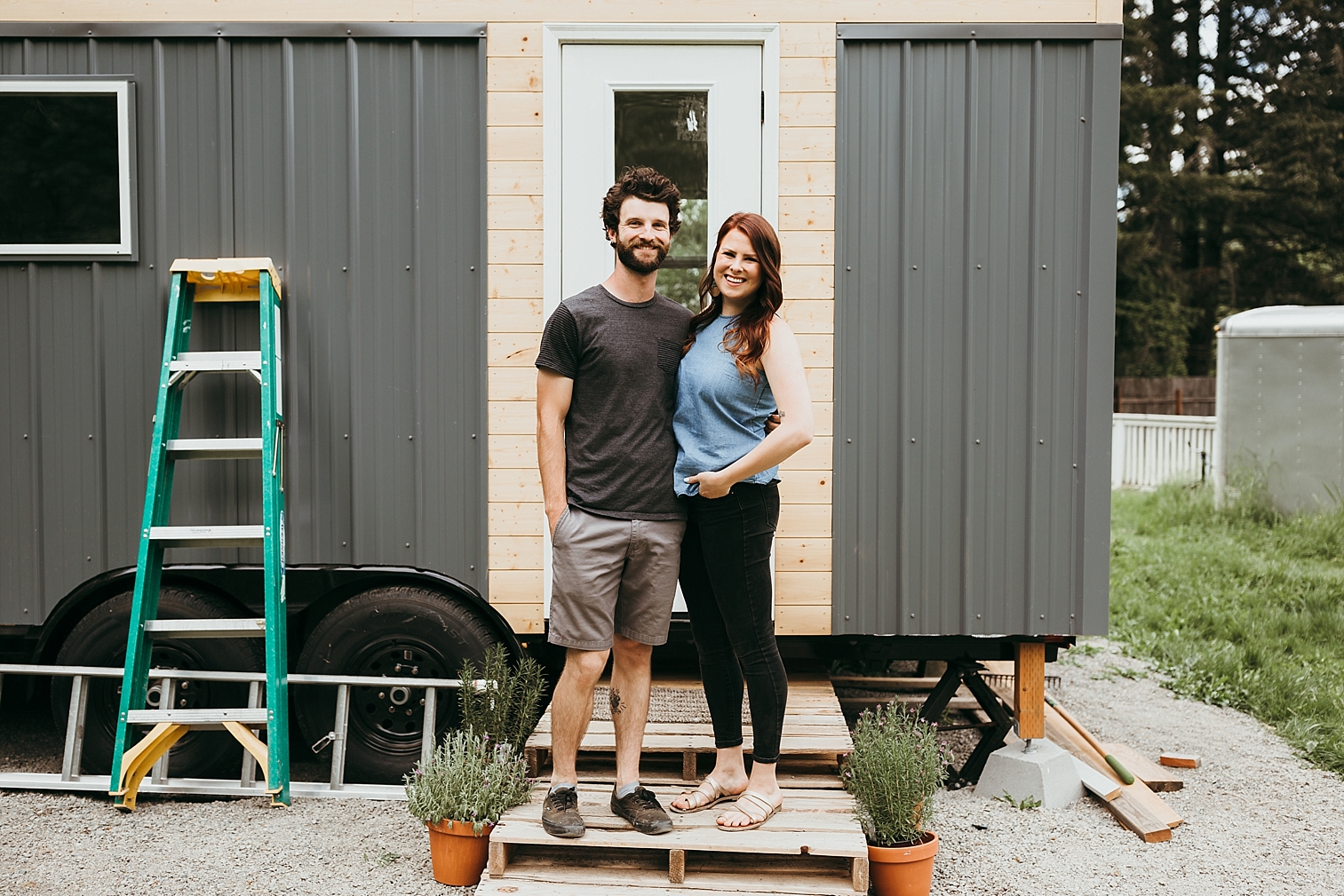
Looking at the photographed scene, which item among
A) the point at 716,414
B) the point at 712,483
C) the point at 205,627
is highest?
the point at 716,414

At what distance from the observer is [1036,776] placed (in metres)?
3.70

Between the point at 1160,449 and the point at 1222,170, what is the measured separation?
32.2ft

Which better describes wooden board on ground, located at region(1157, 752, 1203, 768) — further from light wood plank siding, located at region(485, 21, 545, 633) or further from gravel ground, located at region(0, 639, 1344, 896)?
light wood plank siding, located at region(485, 21, 545, 633)

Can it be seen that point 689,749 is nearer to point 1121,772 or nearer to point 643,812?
point 643,812

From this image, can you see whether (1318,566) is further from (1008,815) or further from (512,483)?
(512,483)

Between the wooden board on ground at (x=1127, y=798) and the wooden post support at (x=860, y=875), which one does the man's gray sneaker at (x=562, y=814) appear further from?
the wooden board on ground at (x=1127, y=798)

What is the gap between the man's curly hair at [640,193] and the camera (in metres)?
2.68

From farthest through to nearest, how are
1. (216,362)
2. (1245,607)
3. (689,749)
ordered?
(1245,607)
(216,362)
(689,749)

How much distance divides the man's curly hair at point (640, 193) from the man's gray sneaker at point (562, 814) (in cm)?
166

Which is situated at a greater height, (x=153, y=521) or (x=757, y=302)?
(x=757, y=302)

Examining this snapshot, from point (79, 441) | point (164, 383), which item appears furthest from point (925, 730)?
point (79, 441)

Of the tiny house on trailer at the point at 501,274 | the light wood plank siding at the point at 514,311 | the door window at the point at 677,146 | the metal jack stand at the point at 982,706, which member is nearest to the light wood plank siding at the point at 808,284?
the tiny house on trailer at the point at 501,274

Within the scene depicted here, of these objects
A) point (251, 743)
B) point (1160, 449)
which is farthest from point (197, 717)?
point (1160, 449)

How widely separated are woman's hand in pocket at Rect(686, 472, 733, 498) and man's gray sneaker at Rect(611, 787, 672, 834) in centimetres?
94
